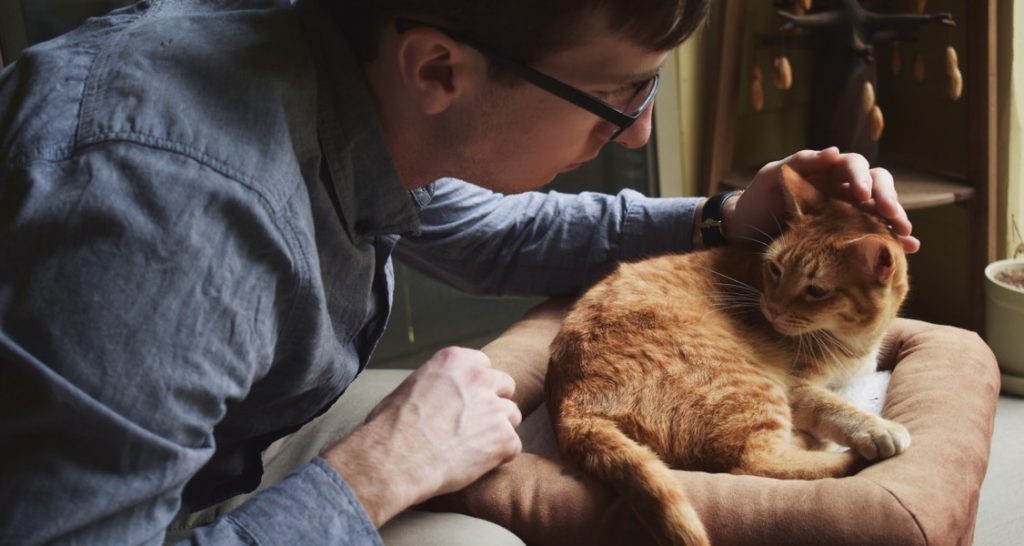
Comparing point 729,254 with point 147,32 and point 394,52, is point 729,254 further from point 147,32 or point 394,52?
point 147,32

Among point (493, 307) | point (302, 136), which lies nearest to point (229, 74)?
point (302, 136)

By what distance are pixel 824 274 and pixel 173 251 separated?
0.99m

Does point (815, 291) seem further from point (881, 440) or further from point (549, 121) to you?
point (549, 121)

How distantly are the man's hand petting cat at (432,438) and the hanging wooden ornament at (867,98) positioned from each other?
148cm

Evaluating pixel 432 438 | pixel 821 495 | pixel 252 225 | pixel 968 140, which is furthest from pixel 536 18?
pixel 968 140

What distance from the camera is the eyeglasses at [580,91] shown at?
2.84ft

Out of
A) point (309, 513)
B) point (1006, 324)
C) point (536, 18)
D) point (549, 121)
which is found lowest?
point (1006, 324)

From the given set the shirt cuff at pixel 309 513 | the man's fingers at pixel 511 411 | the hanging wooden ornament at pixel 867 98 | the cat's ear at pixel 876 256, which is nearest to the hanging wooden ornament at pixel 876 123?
the hanging wooden ornament at pixel 867 98

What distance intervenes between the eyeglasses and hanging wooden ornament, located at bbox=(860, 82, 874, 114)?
1.43 m

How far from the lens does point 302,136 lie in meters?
0.84

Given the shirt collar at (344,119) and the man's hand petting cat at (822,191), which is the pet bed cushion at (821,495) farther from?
the shirt collar at (344,119)

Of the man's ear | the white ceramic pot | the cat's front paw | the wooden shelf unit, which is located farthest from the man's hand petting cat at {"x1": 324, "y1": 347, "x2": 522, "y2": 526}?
the white ceramic pot

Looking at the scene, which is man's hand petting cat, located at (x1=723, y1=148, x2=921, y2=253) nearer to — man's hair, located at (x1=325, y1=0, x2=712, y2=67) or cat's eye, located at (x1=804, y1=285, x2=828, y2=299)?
cat's eye, located at (x1=804, y1=285, x2=828, y2=299)

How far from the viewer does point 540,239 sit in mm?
1496
